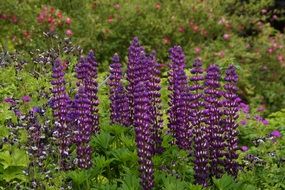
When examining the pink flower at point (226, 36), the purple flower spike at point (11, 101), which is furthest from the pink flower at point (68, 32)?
the purple flower spike at point (11, 101)

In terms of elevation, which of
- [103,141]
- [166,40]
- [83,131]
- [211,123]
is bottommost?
[103,141]

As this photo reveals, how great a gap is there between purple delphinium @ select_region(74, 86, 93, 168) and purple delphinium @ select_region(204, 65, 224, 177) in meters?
0.92

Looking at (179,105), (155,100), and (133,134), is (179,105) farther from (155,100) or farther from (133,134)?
(133,134)

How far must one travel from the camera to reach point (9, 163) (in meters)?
5.42

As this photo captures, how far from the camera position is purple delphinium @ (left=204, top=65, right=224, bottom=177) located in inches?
208

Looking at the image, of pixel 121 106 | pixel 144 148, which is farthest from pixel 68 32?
pixel 144 148

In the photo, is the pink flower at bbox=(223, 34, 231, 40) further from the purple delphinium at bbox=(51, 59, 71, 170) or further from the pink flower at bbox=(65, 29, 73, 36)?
the purple delphinium at bbox=(51, 59, 71, 170)

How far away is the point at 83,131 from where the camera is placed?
527 cm

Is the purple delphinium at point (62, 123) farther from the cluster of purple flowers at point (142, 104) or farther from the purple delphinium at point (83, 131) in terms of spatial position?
the cluster of purple flowers at point (142, 104)

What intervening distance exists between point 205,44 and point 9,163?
8.79 meters

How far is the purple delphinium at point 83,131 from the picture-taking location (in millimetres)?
5227

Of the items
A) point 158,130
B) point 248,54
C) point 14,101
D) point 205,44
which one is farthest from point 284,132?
point 205,44

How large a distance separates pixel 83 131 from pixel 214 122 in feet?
3.31

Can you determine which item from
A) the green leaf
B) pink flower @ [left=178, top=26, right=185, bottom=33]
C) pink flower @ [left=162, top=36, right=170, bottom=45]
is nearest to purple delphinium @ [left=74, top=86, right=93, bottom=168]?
the green leaf
